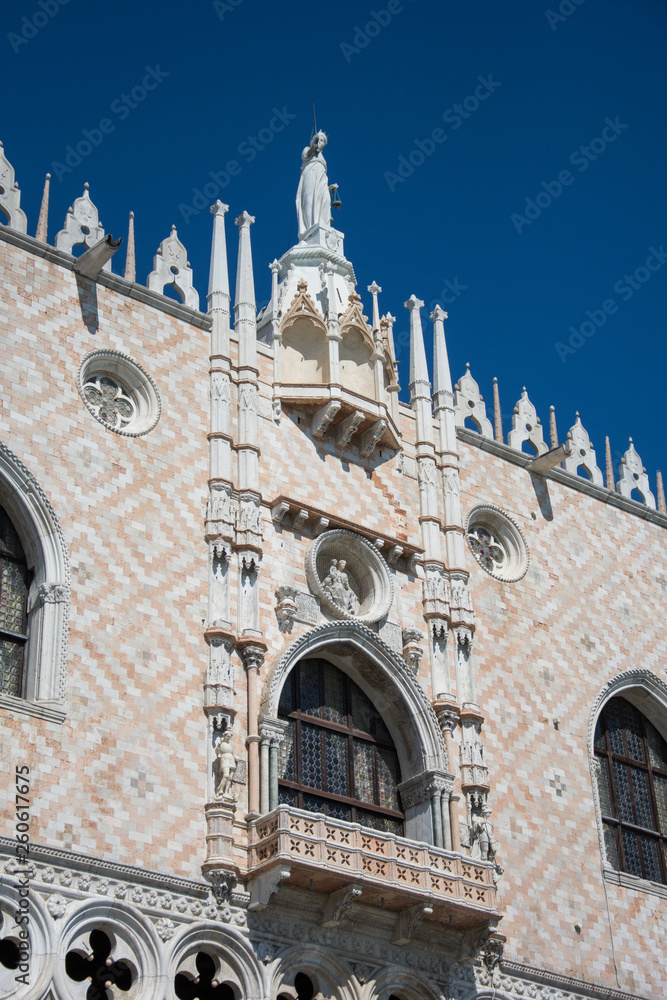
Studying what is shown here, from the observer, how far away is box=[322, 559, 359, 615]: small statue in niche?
2600cm

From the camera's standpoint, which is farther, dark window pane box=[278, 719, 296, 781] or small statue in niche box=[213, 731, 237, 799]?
dark window pane box=[278, 719, 296, 781]

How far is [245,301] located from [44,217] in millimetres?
3990

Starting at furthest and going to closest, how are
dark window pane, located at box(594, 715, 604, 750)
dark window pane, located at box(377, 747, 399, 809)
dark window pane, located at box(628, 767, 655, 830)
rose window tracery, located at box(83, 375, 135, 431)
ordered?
dark window pane, located at box(594, 715, 604, 750), dark window pane, located at box(628, 767, 655, 830), dark window pane, located at box(377, 747, 399, 809), rose window tracery, located at box(83, 375, 135, 431)

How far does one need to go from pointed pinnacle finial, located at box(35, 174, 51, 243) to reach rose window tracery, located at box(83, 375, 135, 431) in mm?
2553

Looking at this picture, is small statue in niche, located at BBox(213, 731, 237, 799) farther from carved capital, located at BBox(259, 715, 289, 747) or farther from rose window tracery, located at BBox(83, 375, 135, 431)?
rose window tracery, located at BBox(83, 375, 135, 431)

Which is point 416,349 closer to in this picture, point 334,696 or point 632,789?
point 334,696

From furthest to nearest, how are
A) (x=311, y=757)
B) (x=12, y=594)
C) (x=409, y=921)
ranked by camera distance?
(x=311, y=757) → (x=409, y=921) → (x=12, y=594)

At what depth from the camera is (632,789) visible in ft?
96.6

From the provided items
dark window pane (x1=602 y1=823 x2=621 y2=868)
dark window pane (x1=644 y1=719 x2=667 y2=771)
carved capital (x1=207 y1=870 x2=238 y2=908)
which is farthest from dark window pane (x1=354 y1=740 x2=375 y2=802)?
dark window pane (x1=644 y1=719 x2=667 y2=771)

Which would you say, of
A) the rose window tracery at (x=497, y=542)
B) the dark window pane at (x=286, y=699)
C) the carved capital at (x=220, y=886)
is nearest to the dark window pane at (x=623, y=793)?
the rose window tracery at (x=497, y=542)

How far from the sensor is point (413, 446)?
29.2 metres

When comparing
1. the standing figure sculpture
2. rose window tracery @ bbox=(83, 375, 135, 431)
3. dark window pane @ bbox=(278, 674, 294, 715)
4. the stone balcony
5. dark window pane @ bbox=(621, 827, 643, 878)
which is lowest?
the stone balcony

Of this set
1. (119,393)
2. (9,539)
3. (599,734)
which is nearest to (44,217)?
(119,393)

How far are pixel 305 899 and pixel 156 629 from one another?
465 cm
